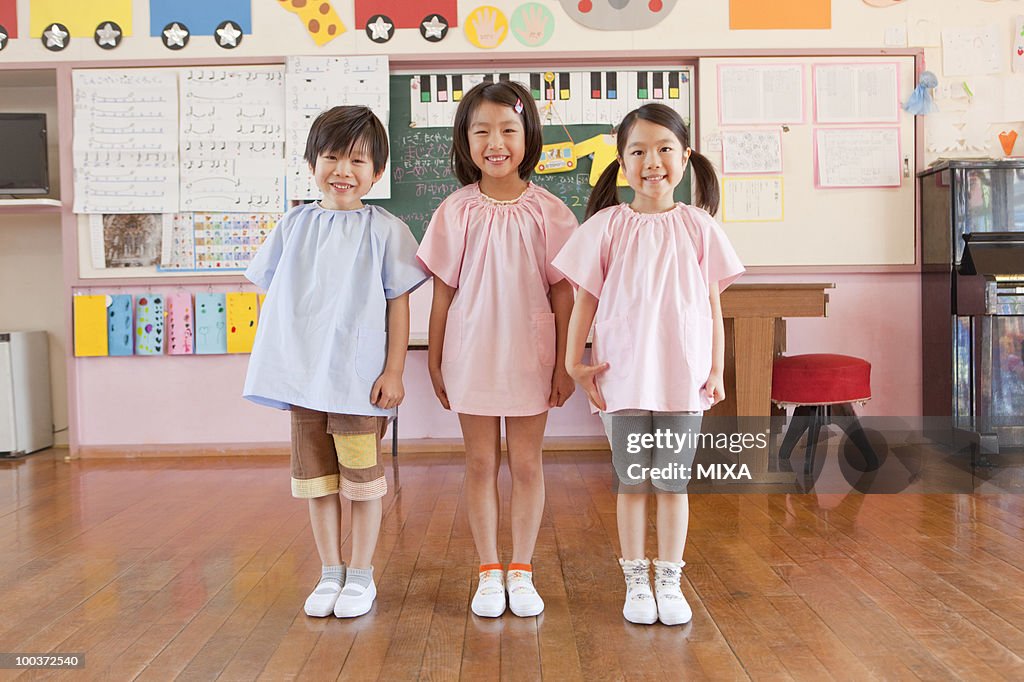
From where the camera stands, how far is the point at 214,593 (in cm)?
193

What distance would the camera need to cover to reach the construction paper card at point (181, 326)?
394cm

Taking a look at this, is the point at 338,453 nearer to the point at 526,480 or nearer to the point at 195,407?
the point at 526,480

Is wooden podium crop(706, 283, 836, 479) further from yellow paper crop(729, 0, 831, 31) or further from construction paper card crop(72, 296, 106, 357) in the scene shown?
construction paper card crop(72, 296, 106, 357)

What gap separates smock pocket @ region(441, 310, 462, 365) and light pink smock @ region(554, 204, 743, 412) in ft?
0.81

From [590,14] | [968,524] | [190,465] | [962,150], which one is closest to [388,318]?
[968,524]

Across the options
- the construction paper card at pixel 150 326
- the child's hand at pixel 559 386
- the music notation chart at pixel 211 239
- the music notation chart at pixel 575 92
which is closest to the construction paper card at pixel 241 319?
the music notation chart at pixel 211 239

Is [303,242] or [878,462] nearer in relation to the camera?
[303,242]

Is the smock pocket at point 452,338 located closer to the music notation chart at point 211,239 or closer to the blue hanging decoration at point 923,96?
the music notation chart at point 211,239

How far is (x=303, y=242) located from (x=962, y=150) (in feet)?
10.7

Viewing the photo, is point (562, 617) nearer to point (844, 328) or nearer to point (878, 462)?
point (878, 462)

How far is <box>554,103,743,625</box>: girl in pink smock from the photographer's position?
1.67 metres

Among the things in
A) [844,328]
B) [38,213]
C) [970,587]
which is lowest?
[970,587]

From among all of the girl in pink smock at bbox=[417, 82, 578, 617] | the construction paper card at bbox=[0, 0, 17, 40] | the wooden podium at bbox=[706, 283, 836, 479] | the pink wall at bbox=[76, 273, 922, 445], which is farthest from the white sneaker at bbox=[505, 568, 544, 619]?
the construction paper card at bbox=[0, 0, 17, 40]

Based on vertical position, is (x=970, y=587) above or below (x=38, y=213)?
below
